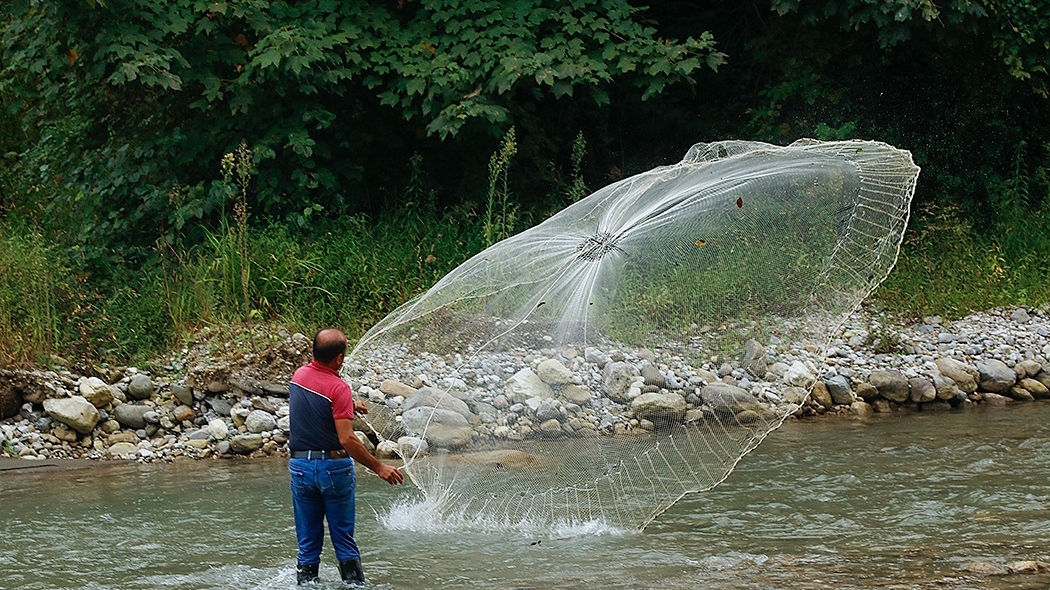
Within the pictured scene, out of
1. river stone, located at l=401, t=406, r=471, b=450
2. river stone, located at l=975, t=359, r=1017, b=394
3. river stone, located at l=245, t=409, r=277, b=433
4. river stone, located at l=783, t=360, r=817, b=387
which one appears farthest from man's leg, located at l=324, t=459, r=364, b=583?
river stone, located at l=975, t=359, r=1017, b=394

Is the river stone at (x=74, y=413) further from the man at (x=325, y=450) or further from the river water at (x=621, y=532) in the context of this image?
the man at (x=325, y=450)

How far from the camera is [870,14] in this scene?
13.3m

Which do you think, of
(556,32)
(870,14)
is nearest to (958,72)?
(870,14)

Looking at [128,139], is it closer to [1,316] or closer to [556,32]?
[1,316]

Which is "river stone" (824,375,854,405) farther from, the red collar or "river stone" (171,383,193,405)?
the red collar

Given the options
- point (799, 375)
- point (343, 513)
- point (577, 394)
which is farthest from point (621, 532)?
point (343, 513)

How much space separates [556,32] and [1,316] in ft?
21.3

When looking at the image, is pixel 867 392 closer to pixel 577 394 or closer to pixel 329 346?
pixel 577 394

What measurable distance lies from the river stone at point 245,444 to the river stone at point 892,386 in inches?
228

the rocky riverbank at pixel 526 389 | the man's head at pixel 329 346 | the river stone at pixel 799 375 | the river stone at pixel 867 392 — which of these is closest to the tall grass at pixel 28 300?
the rocky riverbank at pixel 526 389

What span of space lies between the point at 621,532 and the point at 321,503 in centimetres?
203

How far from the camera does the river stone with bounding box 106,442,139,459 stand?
9.97 metres

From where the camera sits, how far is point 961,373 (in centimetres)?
1172

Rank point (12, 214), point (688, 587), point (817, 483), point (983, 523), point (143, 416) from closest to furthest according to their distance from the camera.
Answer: point (688, 587)
point (983, 523)
point (817, 483)
point (143, 416)
point (12, 214)
